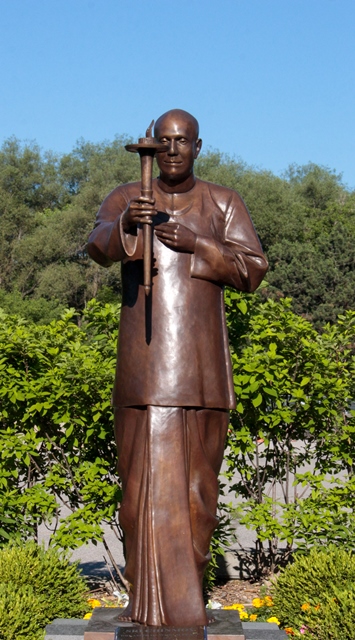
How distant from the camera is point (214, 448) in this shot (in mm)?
4445

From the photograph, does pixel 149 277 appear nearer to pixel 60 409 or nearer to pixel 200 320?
pixel 200 320

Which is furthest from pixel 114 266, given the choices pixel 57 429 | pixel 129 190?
pixel 129 190

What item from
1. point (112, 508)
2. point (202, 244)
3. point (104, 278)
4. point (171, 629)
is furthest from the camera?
point (104, 278)

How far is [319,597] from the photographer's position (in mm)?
5352

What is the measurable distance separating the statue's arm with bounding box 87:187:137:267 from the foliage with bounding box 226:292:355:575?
8.15 ft

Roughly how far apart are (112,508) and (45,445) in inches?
32.9

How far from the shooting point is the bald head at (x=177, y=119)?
4.32 metres

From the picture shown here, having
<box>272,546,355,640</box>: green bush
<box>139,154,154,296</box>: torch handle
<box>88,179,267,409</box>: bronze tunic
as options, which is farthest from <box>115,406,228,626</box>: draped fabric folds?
<box>272,546,355,640</box>: green bush

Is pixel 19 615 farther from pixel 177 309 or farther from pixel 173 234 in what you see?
pixel 173 234

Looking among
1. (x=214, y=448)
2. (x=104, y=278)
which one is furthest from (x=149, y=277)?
(x=104, y=278)

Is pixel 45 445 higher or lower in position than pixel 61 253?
lower

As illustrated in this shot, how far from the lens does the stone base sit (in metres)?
3.94

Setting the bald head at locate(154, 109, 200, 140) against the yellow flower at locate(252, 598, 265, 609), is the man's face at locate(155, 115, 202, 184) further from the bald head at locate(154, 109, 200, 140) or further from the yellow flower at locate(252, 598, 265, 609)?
the yellow flower at locate(252, 598, 265, 609)

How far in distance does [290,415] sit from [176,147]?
11.0 feet
